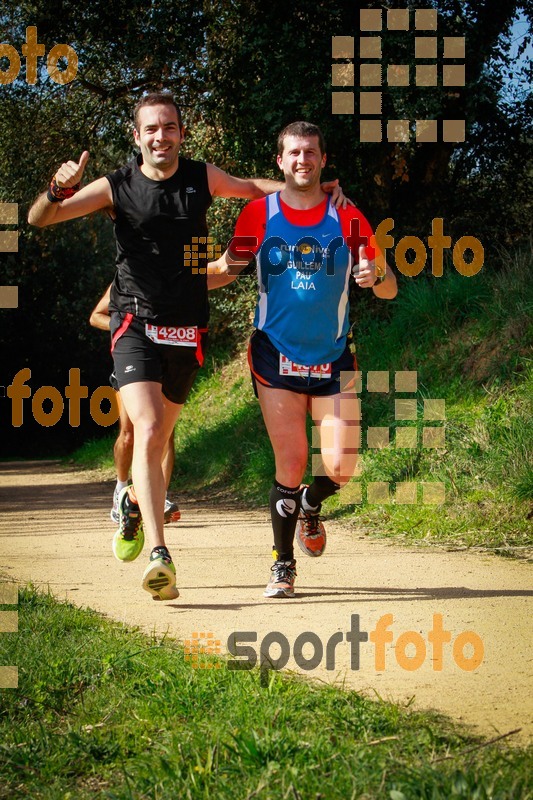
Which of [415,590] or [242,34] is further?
[242,34]

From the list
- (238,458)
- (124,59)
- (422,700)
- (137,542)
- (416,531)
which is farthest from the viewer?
(124,59)

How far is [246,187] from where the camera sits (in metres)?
5.77

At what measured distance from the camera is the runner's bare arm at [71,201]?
5.07 m

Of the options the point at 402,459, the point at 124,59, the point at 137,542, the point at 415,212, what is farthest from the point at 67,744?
the point at 124,59

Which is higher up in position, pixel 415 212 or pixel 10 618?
pixel 415 212

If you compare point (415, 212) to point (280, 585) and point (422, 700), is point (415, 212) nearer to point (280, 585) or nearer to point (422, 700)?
point (280, 585)

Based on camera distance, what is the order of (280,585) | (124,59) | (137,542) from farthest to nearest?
(124,59), (137,542), (280,585)

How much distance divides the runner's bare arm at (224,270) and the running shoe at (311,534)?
1415 mm

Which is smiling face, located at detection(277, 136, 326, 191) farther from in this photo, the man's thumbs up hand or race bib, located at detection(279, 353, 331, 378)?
the man's thumbs up hand

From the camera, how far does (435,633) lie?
4328 mm

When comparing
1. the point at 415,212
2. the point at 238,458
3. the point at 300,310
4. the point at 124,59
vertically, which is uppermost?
the point at 124,59

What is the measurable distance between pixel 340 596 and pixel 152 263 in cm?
200

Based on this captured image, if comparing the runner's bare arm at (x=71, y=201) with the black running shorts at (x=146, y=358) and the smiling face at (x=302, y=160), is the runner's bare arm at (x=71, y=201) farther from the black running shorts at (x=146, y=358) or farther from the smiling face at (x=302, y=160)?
the smiling face at (x=302, y=160)

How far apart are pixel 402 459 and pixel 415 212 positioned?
5408mm
